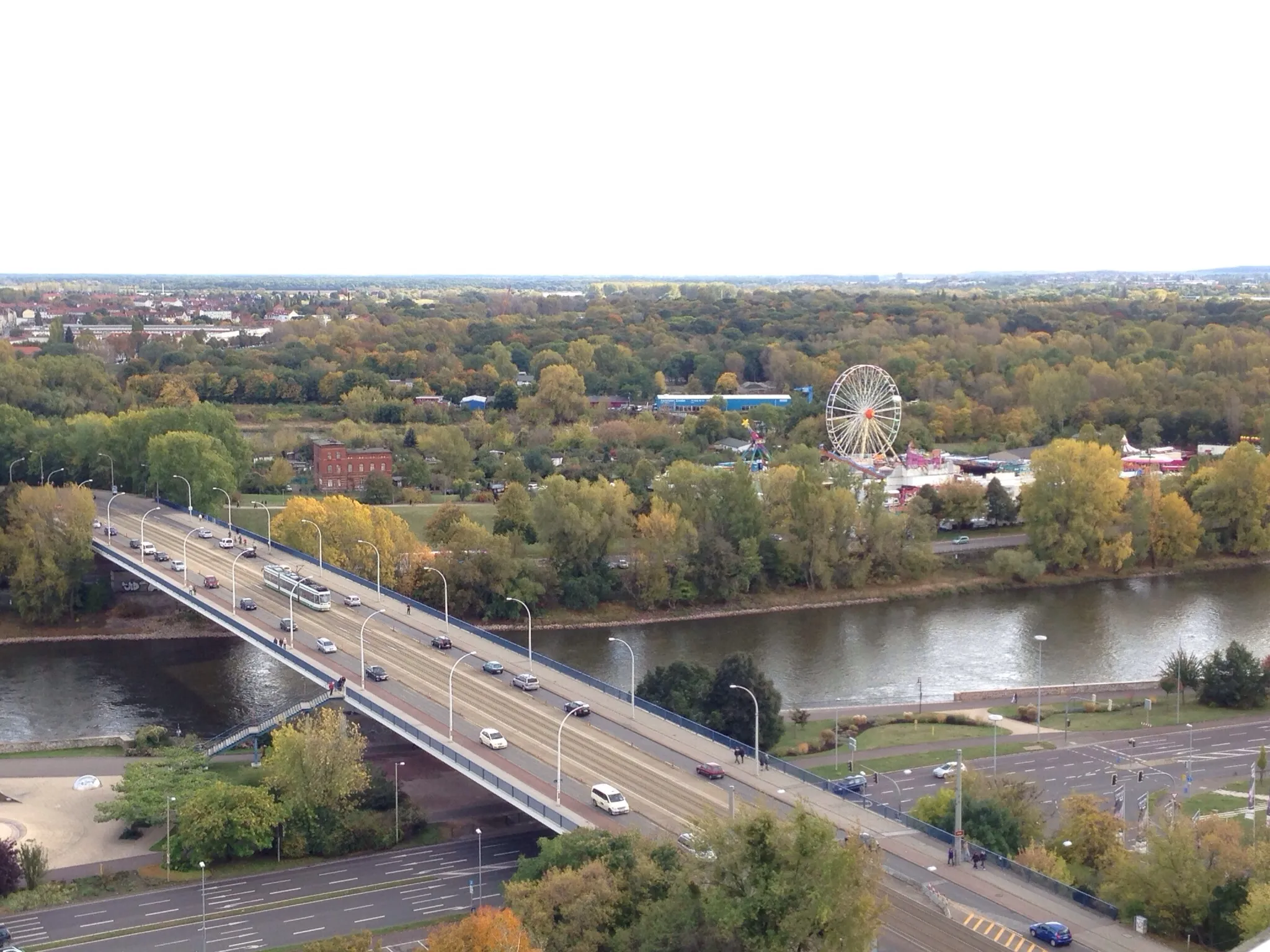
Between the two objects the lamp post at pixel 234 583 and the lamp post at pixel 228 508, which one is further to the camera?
the lamp post at pixel 228 508

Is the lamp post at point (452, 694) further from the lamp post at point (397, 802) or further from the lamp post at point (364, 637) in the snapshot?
the lamp post at point (364, 637)

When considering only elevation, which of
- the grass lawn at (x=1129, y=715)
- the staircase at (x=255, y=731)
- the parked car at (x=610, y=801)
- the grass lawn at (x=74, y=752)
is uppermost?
the parked car at (x=610, y=801)

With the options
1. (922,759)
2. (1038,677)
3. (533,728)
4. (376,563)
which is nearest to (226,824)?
(533,728)

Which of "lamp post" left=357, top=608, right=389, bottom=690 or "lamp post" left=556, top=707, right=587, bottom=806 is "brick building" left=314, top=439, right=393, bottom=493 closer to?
"lamp post" left=357, top=608, right=389, bottom=690

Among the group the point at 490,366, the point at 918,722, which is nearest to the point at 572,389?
the point at 490,366

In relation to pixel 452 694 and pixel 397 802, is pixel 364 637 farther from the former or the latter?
pixel 397 802

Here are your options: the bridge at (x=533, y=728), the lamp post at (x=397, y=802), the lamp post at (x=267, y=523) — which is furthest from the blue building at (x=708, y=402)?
the lamp post at (x=397, y=802)

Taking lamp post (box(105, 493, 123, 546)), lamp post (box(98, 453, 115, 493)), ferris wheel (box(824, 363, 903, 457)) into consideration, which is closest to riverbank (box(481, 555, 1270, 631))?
lamp post (box(105, 493, 123, 546))
